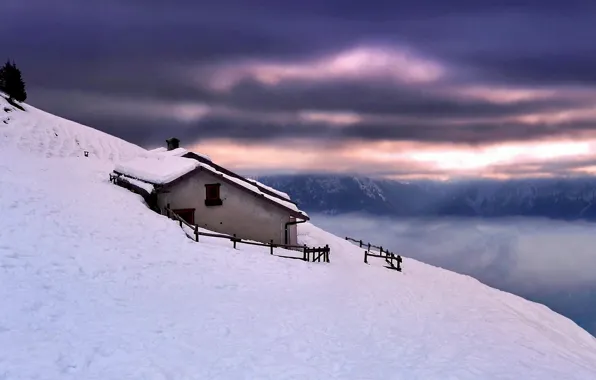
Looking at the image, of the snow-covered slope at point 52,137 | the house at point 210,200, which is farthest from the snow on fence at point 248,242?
the snow-covered slope at point 52,137

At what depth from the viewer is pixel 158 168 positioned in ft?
133

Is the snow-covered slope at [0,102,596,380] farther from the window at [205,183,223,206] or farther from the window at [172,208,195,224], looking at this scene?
the window at [205,183,223,206]

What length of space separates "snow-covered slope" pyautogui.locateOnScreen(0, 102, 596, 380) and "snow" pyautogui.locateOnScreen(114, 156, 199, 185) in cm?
443

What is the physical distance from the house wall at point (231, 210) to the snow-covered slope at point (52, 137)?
2059cm

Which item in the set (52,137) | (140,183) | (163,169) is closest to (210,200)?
(163,169)

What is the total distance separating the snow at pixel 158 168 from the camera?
37397 millimetres

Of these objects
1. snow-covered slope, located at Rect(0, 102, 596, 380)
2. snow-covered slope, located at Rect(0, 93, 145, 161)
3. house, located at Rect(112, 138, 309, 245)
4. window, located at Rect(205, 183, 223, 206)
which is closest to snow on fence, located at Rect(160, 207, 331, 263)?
snow-covered slope, located at Rect(0, 102, 596, 380)

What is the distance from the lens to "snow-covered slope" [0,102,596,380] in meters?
13.9

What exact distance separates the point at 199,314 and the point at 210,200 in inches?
831

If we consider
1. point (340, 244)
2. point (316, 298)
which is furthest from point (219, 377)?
point (340, 244)

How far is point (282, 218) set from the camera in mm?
41000

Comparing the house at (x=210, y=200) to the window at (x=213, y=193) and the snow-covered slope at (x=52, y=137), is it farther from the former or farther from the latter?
the snow-covered slope at (x=52, y=137)

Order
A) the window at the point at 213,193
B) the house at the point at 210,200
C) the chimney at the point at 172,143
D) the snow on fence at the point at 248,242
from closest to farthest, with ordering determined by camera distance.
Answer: the snow on fence at the point at 248,242 → the house at the point at 210,200 → the window at the point at 213,193 → the chimney at the point at 172,143

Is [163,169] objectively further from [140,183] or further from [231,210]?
[231,210]
